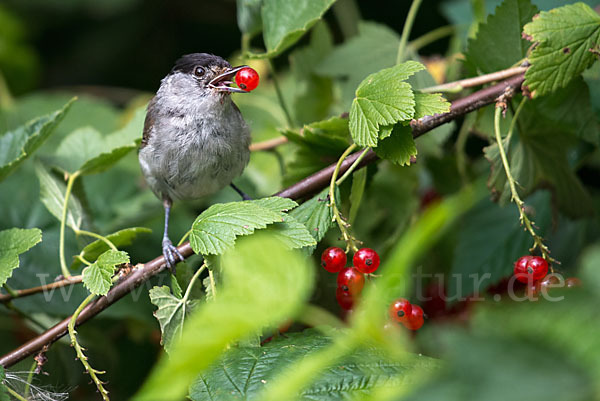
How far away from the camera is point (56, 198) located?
6.89ft

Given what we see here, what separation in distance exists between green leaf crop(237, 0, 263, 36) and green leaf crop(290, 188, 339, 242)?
925 mm

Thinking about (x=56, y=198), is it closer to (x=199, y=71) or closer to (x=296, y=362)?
(x=199, y=71)

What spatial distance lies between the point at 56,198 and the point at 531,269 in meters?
1.60

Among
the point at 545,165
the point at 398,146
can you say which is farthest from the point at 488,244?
the point at 398,146

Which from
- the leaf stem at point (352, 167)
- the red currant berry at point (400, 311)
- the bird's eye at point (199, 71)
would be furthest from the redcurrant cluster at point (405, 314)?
the bird's eye at point (199, 71)

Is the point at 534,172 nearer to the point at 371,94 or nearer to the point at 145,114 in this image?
the point at 371,94

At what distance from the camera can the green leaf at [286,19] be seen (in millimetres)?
2014

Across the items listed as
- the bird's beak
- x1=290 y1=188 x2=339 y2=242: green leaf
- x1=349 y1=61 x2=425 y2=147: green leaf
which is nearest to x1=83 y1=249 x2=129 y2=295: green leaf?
x1=290 y1=188 x2=339 y2=242: green leaf

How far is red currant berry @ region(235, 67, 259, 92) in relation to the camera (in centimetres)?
204

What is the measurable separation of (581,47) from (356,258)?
83 cm

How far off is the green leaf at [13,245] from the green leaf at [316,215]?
0.76 metres

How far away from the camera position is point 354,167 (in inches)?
65.9

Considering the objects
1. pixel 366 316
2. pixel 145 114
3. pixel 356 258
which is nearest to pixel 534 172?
pixel 356 258

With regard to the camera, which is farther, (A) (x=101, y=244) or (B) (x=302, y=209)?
(A) (x=101, y=244)
